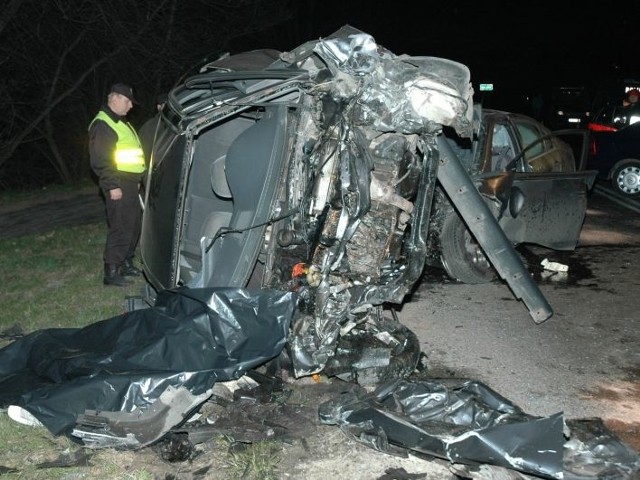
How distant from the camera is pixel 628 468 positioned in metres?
3.61

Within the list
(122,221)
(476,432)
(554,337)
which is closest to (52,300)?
(122,221)

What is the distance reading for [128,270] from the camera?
7.29m

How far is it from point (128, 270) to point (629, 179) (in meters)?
9.28

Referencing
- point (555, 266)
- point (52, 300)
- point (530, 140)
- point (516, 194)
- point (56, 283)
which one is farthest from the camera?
point (555, 266)

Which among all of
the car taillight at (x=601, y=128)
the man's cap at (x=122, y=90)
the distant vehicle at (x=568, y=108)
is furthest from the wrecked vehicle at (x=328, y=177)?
the distant vehicle at (x=568, y=108)

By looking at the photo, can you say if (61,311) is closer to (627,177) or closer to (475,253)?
(475,253)

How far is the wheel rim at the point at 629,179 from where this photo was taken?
1212 centimetres

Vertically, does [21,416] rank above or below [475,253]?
below

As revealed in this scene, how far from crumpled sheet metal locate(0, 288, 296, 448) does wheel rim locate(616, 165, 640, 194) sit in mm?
9794

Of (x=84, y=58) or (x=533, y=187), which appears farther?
(x=84, y=58)

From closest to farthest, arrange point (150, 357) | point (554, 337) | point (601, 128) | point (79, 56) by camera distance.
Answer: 1. point (150, 357)
2. point (554, 337)
3. point (601, 128)
4. point (79, 56)

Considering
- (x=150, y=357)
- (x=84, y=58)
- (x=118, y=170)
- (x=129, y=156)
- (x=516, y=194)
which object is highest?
(x=84, y=58)

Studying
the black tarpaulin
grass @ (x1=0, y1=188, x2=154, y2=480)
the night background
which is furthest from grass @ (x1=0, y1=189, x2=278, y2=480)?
the night background

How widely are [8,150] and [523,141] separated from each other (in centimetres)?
1213
